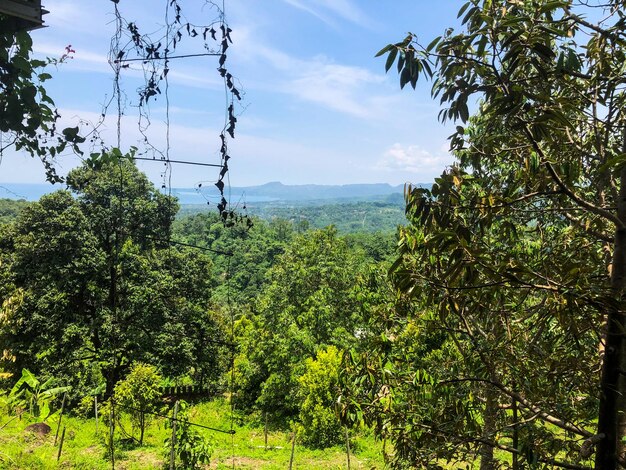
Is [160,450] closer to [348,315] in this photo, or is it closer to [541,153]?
[348,315]

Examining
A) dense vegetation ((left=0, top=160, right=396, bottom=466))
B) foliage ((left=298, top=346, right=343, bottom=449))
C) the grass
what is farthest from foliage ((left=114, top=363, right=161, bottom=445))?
foliage ((left=298, top=346, right=343, bottom=449))

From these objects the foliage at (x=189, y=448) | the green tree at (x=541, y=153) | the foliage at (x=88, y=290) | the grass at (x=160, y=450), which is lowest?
the grass at (x=160, y=450)

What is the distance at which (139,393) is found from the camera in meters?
9.89

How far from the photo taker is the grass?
7.14 metres

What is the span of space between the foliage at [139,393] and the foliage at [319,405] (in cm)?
362

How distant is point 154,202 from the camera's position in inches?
493

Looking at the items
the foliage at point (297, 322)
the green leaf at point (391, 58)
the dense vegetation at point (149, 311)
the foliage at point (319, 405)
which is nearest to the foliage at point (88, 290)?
the dense vegetation at point (149, 311)

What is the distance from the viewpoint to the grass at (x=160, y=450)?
714 centimetres

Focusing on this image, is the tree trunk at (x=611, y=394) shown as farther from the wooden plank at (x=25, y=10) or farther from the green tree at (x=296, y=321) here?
the green tree at (x=296, y=321)

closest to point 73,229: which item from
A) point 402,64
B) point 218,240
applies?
point 402,64

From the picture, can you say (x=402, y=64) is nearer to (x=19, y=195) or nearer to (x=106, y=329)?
(x=19, y=195)

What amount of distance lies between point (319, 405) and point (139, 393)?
428 centimetres

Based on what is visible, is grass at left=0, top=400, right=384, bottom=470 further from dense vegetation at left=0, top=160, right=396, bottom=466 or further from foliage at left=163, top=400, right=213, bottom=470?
foliage at left=163, top=400, right=213, bottom=470

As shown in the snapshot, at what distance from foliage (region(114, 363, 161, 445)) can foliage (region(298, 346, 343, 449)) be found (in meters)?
3.62
